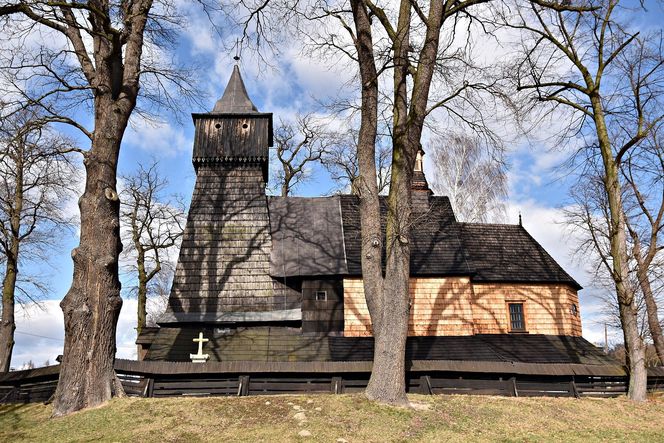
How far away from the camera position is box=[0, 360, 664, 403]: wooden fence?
11289 millimetres

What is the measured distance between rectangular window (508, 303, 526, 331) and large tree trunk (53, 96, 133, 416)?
14193mm

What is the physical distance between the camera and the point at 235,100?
72.5 ft

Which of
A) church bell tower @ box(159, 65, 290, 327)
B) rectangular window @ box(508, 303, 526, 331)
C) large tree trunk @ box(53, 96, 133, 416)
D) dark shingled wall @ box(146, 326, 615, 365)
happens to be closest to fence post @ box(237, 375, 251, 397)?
large tree trunk @ box(53, 96, 133, 416)

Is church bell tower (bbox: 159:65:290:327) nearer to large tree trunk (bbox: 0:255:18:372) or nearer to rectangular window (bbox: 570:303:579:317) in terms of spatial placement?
large tree trunk (bbox: 0:255:18:372)

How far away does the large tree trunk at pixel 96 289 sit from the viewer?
30.3 ft

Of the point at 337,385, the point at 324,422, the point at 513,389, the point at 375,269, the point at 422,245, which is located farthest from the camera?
the point at 422,245

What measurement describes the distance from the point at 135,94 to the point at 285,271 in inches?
340

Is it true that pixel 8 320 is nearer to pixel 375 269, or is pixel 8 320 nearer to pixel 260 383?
pixel 260 383

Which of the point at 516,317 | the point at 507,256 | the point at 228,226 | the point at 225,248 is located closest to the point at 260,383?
the point at 225,248

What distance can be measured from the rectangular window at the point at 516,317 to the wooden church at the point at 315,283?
4cm

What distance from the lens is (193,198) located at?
64.3ft

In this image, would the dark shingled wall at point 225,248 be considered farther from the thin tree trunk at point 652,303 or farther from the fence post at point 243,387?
the thin tree trunk at point 652,303

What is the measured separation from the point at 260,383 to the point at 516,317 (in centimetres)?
1128

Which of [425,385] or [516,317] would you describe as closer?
[425,385]
